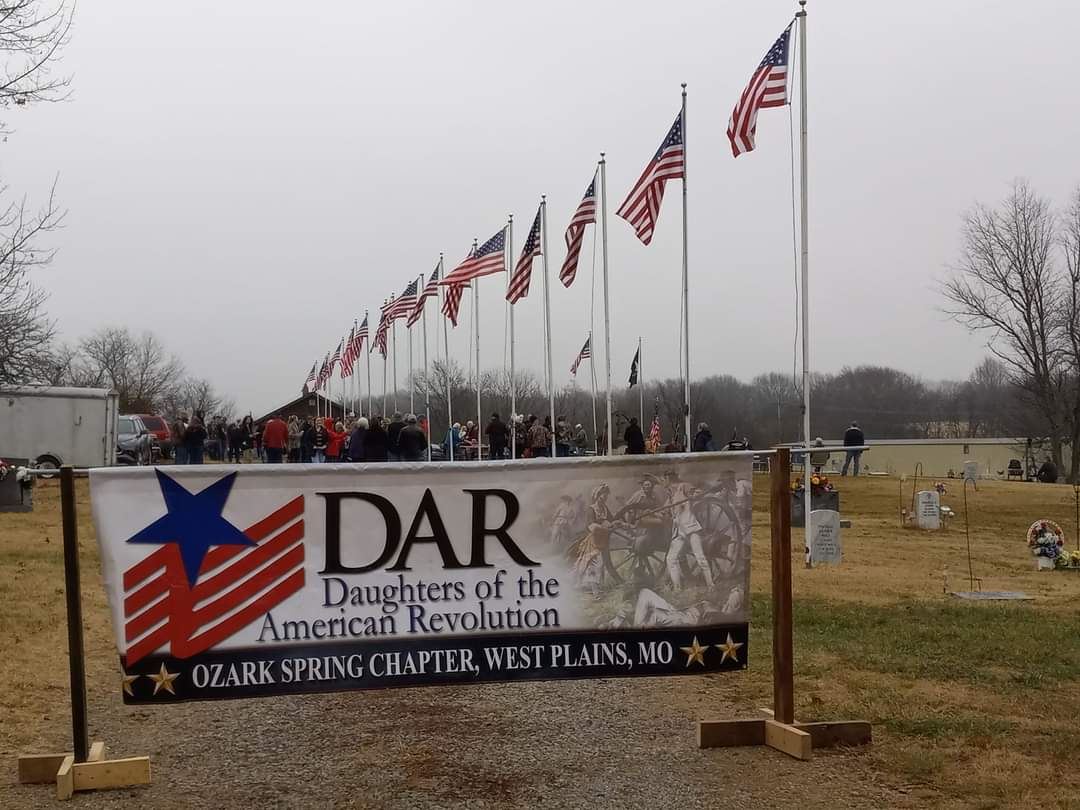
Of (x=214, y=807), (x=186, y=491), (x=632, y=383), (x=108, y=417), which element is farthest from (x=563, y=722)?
(x=632, y=383)

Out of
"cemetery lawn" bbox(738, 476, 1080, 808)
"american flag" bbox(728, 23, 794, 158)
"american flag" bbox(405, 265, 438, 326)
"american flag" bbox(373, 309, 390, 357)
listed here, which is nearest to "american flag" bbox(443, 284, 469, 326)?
"american flag" bbox(405, 265, 438, 326)

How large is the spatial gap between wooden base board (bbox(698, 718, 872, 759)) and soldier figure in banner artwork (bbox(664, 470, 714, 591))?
844mm

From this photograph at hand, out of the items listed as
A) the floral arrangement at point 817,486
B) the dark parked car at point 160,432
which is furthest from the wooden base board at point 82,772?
the dark parked car at point 160,432

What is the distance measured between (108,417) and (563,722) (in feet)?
84.4

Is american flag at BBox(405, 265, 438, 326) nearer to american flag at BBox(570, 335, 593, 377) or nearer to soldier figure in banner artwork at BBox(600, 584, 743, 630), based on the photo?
american flag at BBox(570, 335, 593, 377)

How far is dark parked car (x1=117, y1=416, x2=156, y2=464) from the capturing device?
3584 cm

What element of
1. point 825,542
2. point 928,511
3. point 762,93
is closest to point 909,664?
point 825,542

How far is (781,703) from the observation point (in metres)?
6.15

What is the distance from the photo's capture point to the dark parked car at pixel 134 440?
118 feet

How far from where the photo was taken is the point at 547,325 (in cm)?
2981

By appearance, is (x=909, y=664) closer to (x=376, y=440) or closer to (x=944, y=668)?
(x=944, y=668)

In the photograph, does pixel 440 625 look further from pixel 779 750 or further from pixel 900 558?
pixel 900 558

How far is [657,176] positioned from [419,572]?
1408 cm

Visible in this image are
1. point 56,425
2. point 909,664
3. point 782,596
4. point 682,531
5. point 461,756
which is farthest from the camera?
point 56,425
